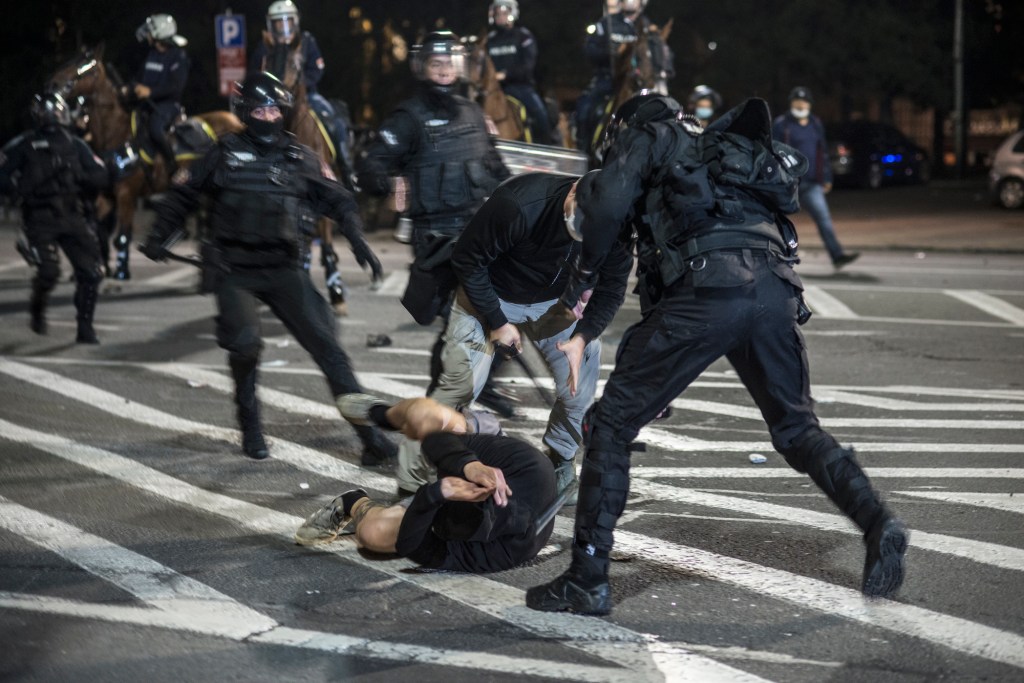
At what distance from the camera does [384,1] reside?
101 feet

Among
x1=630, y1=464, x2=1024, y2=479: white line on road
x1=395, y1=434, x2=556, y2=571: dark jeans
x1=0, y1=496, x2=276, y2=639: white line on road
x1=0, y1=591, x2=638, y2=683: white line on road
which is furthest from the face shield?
x1=0, y1=591, x2=638, y2=683: white line on road

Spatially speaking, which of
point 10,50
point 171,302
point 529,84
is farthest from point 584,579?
point 10,50

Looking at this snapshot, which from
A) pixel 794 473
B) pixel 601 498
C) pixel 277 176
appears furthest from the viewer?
pixel 277 176

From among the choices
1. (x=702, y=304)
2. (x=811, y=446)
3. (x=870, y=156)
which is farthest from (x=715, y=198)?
(x=870, y=156)

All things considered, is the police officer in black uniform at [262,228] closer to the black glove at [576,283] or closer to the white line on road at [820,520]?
the white line on road at [820,520]

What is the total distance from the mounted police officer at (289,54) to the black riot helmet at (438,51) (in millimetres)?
5768

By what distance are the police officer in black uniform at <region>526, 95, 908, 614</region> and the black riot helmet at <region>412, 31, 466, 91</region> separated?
2.60 metres

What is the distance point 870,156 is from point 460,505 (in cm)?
2835

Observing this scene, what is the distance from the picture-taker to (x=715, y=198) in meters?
4.97

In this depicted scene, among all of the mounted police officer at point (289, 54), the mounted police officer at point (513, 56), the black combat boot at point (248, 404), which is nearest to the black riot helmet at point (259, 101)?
the black combat boot at point (248, 404)

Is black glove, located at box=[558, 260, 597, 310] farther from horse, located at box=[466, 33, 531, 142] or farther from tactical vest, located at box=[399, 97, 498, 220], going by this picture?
horse, located at box=[466, 33, 531, 142]

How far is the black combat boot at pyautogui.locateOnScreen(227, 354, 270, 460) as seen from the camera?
751 centimetres

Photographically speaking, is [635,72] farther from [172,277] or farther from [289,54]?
[172,277]

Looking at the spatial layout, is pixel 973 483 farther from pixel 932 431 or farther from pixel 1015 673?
pixel 1015 673
